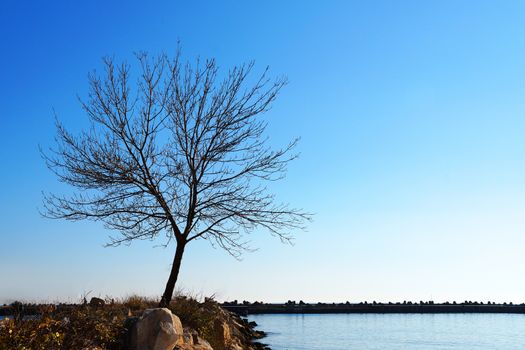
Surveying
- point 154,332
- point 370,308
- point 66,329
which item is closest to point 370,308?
point 370,308

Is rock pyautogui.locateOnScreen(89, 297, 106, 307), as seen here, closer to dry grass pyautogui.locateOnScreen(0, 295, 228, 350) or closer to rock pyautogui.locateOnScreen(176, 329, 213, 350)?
dry grass pyautogui.locateOnScreen(0, 295, 228, 350)

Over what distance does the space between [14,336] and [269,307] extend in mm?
78832

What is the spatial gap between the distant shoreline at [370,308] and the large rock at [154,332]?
67.4 m

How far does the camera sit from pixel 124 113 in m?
19.1

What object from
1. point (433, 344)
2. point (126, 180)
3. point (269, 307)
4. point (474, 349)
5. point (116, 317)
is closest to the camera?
point (116, 317)

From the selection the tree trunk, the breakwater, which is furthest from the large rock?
the breakwater

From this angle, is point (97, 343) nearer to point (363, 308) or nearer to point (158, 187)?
point (158, 187)

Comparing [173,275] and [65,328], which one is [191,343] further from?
[173,275]

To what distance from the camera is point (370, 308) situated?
8938 centimetres

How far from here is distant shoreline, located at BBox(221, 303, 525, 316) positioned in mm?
85438

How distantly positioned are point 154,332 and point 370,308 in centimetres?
8198

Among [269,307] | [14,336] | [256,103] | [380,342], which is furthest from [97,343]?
[269,307]

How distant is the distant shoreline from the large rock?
6738 cm

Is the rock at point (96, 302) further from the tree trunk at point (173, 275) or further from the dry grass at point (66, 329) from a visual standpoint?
the tree trunk at point (173, 275)
